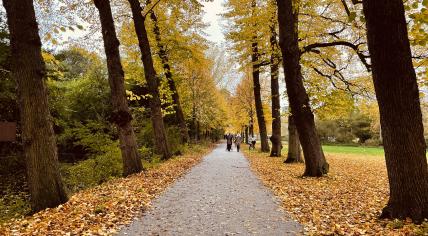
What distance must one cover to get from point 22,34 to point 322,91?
12.1m

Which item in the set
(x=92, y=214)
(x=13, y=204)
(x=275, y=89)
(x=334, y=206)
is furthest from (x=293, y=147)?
(x=92, y=214)

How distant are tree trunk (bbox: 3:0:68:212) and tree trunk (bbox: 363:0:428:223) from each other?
605 centimetres

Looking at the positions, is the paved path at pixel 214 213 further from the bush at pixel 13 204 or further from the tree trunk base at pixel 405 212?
the bush at pixel 13 204

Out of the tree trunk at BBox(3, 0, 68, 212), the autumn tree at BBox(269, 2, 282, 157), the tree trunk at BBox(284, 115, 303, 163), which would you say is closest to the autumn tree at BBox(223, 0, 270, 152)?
the autumn tree at BBox(269, 2, 282, 157)

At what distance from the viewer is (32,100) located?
7352 millimetres

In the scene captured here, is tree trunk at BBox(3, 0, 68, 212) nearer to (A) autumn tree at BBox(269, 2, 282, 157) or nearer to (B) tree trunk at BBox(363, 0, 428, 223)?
(B) tree trunk at BBox(363, 0, 428, 223)

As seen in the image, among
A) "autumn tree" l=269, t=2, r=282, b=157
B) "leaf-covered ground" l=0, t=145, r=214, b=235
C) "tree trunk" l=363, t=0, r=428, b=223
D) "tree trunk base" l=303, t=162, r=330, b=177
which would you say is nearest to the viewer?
"tree trunk" l=363, t=0, r=428, b=223

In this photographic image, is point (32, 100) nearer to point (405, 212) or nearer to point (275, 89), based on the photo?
point (405, 212)

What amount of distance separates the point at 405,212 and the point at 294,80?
21.9ft

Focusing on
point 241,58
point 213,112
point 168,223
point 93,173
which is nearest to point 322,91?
point 241,58

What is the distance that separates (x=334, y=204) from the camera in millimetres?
8320

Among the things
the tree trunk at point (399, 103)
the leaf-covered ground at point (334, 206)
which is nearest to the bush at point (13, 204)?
the leaf-covered ground at point (334, 206)

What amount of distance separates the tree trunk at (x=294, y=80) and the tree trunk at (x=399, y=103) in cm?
603

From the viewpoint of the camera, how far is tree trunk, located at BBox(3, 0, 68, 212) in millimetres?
7289
